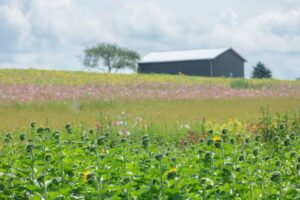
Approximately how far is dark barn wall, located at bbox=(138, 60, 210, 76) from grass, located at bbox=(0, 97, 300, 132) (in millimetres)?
35389

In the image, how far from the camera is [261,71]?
65938 mm

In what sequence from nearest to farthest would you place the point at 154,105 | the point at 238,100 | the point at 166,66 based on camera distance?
the point at 154,105, the point at 238,100, the point at 166,66

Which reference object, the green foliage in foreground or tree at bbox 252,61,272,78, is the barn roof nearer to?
tree at bbox 252,61,272,78

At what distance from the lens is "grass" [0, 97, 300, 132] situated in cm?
1759

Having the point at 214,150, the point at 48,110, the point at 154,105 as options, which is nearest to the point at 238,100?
the point at 154,105

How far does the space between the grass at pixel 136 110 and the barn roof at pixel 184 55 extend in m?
36.0

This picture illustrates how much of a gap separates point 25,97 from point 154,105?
176 inches

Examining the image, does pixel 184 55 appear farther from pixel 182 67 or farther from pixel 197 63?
pixel 197 63

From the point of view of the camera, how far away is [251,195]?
15.9 feet

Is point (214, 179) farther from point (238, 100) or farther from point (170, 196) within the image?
point (238, 100)

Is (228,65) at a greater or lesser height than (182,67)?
greater

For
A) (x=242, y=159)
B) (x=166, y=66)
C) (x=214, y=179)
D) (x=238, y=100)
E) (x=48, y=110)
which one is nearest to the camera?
(x=214, y=179)

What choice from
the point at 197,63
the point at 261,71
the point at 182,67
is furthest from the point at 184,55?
the point at 261,71

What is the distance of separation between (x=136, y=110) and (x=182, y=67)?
1688 inches
